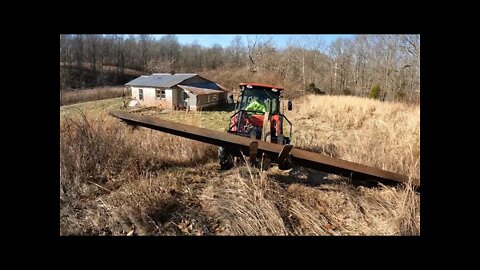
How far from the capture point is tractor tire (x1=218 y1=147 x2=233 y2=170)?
208 inches

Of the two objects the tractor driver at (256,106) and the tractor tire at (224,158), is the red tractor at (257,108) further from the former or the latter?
the tractor tire at (224,158)

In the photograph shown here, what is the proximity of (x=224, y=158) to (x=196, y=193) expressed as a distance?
111 cm

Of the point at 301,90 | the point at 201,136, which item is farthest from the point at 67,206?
the point at 301,90

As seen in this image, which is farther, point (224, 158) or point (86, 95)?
point (86, 95)

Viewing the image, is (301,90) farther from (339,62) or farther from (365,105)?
(365,105)

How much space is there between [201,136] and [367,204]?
105 inches

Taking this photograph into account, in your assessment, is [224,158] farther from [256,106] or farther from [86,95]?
[86,95]

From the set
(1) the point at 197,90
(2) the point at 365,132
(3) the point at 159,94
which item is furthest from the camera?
(1) the point at 197,90

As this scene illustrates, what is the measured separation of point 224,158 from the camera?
209 inches

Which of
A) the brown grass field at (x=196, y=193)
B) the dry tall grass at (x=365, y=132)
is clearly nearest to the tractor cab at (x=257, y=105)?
the brown grass field at (x=196, y=193)

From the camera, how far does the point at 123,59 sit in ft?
102

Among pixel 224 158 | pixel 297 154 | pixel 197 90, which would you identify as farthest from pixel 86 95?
pixel 297 154

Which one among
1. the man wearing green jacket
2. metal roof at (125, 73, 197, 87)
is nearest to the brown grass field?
the man wearing green jacket

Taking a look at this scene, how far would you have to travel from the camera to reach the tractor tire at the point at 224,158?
529 centimetres
